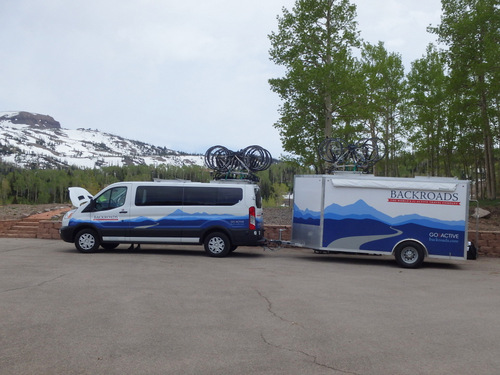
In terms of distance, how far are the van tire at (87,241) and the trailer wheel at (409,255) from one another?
26.3 feet

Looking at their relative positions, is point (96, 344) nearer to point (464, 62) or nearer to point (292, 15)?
point (292, 15)

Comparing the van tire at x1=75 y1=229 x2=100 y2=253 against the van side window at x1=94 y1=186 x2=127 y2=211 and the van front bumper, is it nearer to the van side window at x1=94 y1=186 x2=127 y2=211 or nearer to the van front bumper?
the van front bumper

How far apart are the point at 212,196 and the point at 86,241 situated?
12.1 ft

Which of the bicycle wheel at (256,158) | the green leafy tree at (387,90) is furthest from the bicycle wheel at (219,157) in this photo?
the green leafy tree at (387,90)

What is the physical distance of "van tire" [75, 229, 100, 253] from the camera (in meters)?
13.2

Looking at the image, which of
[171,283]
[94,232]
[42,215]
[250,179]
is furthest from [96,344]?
[42,215]

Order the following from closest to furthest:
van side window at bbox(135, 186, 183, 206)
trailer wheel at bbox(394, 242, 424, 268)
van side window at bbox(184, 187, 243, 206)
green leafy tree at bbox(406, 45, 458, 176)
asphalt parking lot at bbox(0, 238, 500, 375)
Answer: asphalt parking lot at bbox(0, 238, 500, 375) → trailer wheel at bbox(394, 242, 424, 268) → van side window at bbox(184, 187, 243, 206) → van side window at bbox(135, 186, 183, 206) → green leafy tree at bbox(406, 45, 458, 176)

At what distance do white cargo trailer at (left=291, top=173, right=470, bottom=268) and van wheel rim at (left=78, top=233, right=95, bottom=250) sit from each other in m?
5.91

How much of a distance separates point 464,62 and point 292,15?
958cm

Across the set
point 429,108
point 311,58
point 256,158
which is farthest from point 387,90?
point 256,158

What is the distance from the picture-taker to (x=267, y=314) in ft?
22.1

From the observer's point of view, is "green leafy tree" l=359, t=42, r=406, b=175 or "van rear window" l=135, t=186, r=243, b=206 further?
"green leafy tree" l=359, t=42, r=406, b=175

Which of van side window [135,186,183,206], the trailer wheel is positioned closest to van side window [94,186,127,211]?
van side window [135,186,183,206]

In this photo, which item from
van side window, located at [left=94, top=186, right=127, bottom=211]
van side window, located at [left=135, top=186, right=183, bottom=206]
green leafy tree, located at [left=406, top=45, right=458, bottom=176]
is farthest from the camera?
green leafy tree, located at [left=406, top=45, right=458, bottom=176]
